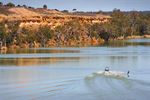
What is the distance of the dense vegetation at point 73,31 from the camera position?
51.5 meters

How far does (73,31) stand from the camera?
68.4 metres

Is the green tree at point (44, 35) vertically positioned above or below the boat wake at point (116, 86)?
above

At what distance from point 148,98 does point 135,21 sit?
281 feet

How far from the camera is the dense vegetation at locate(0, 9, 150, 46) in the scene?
51.5 metres

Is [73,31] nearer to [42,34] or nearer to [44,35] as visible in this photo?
[44,35]

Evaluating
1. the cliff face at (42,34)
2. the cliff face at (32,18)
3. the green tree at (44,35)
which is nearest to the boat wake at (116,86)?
the cliff face at (42,34)

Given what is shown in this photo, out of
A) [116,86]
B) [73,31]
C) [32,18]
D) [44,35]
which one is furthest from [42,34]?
[116,86]

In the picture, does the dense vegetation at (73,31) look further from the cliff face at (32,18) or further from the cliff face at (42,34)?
the cliff face at (32,18)

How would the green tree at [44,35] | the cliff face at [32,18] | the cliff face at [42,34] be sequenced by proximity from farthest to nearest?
the cliff face at [32,18], the green tree at [44,35], the cliff face at [42,34]

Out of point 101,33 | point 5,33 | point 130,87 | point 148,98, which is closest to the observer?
point 148,98

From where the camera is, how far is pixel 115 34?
80.1 meters

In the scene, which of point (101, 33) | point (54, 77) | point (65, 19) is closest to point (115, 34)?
point (101, 33)

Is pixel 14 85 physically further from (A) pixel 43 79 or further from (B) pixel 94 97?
(B) pixel 94 97

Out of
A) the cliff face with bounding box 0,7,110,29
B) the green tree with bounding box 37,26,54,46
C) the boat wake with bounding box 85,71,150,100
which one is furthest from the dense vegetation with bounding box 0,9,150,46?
the boat wake with bounding box 85,71,150,100
